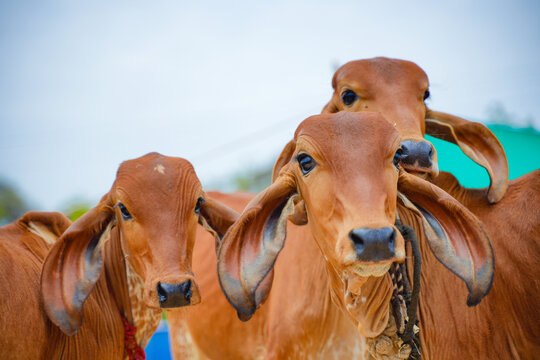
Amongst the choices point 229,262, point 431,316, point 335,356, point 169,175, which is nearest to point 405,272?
point 431,316

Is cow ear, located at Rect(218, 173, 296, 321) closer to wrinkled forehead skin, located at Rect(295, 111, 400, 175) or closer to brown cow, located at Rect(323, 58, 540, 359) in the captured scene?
wrinkled forehead skin, located at Rect(295, 111, 400, 175)

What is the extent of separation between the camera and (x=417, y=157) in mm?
2959

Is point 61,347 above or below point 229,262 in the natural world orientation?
below

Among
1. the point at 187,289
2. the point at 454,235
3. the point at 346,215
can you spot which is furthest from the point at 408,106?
the point at 187,289

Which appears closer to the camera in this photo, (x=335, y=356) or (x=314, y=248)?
(x=335, y=356)

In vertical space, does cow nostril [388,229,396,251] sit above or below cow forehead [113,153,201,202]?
below

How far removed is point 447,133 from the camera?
3.65 meters

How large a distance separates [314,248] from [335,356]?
2.25 feet

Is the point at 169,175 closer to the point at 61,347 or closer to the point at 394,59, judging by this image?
the point at 61,347

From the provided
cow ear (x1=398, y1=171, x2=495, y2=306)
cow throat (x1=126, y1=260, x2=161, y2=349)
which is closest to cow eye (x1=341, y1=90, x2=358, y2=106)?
cow ear (x1=398, y1=171, x2=495, y2=306)

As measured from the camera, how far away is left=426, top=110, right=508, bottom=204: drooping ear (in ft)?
10.7

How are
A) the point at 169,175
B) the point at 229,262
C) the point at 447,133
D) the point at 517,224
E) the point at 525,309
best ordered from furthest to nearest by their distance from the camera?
the point at 447,133 < the point at 169,175 < the point at 517,224 < the point at 525,309 < the point at 229,262

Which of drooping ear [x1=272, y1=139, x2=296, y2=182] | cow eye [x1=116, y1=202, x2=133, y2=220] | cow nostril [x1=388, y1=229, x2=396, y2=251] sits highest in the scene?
drooping ear [x1=272, y1=139, x2=296, y2=182]

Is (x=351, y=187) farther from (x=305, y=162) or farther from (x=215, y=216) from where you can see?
(x=215, y=216)
